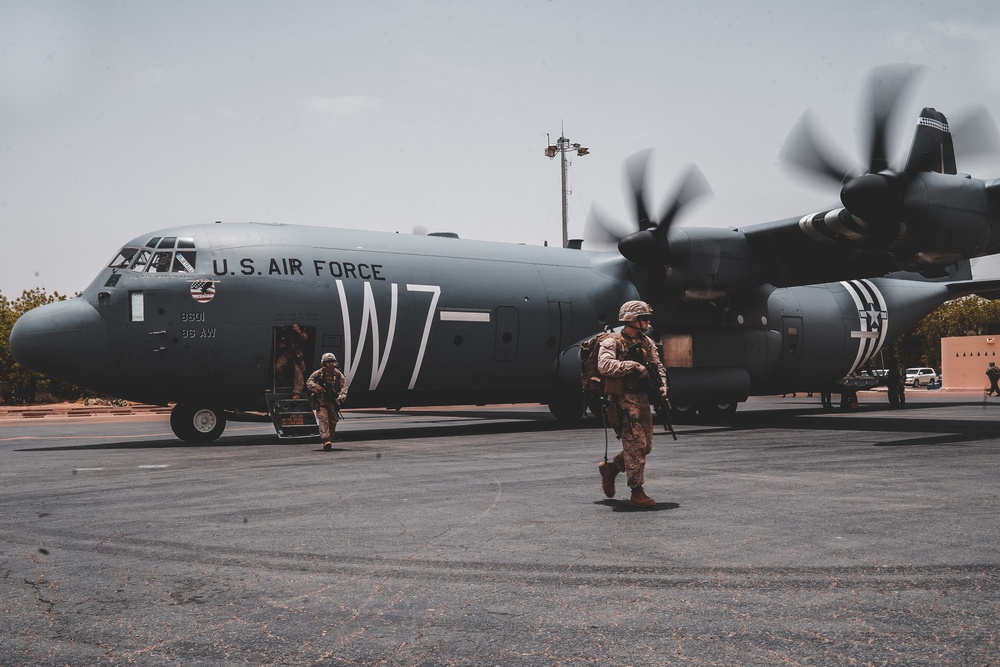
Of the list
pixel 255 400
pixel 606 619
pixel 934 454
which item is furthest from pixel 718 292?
pixel 606 619

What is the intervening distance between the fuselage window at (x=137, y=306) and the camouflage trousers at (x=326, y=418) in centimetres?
360

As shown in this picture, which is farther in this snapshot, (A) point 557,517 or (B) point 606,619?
(A) point 557,517

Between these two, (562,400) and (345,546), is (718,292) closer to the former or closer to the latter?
(562,400)

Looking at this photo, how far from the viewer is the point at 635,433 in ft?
26.6

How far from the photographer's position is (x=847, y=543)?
6.17 meters

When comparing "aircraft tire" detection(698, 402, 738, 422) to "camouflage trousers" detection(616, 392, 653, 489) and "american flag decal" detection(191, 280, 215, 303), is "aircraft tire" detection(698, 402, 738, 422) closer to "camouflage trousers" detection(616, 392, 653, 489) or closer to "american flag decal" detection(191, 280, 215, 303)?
"american flag decal" detection(191, 280, 215, 303)

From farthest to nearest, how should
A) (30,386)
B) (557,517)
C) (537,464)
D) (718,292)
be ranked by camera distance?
(30,386), (718,292), (537,464), (557,517)

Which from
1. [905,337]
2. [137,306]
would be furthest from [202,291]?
[905,337]

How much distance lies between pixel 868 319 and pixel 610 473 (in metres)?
18.3

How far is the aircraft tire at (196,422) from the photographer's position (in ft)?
53.1

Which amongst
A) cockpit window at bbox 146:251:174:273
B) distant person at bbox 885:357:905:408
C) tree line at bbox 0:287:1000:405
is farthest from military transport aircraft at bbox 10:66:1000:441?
tree line at bbox 0:287:1000:405

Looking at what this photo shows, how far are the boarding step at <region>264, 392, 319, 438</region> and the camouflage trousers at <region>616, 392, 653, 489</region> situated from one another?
30.5 feet

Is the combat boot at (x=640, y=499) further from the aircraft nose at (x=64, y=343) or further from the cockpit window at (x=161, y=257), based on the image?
the aircraft nose at (x=64, y=343)

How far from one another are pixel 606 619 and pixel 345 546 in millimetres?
2538
